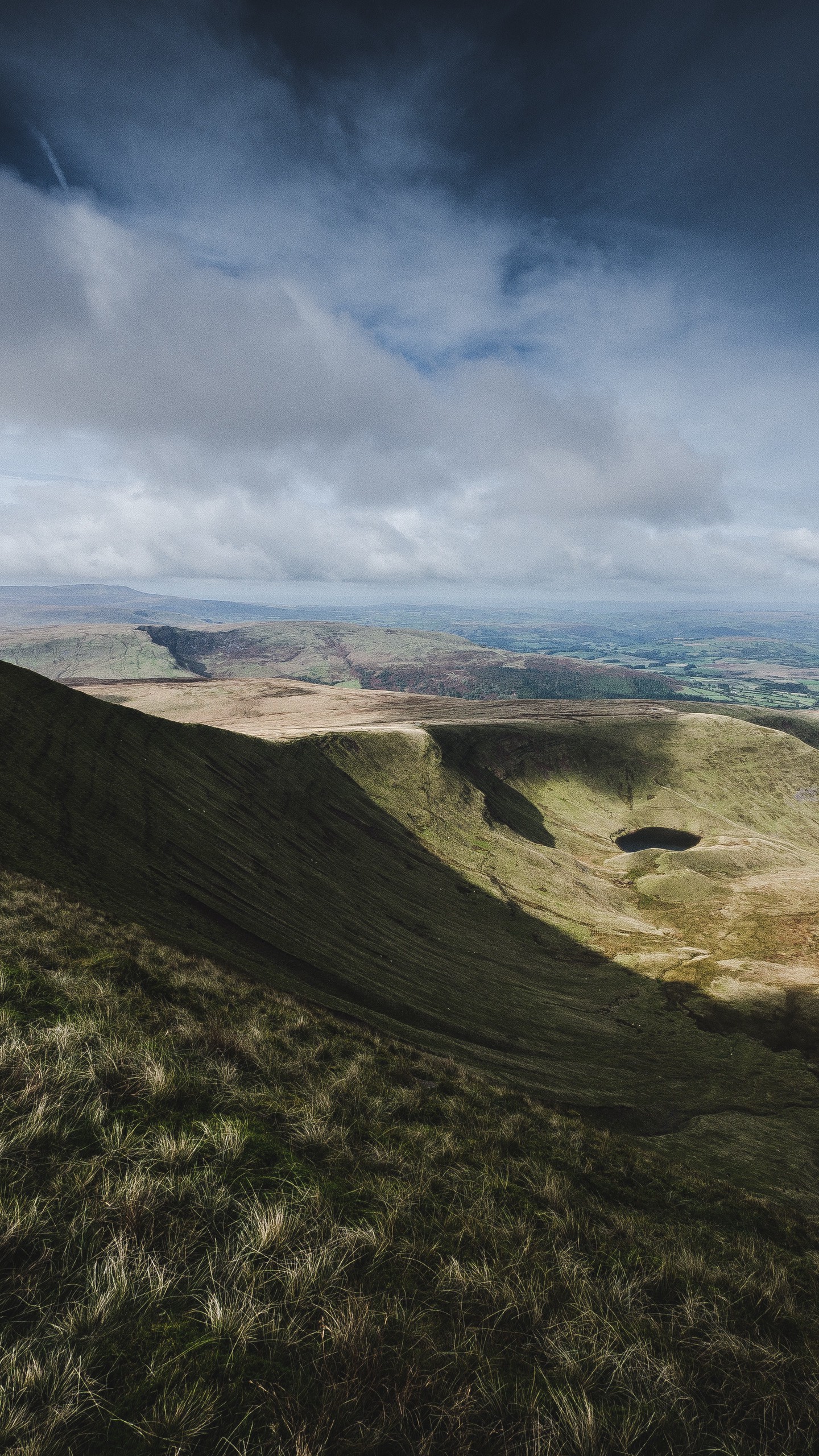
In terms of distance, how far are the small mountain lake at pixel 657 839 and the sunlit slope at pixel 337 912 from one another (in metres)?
77.1

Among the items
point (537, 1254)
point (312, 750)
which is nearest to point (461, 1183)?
point (537, 1254)

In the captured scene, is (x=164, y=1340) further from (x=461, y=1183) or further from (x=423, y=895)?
(x=423, y=895)

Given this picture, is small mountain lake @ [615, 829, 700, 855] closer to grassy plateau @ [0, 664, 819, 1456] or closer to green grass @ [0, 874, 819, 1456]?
grassy plateau @ [0, 664, 819, 1456]

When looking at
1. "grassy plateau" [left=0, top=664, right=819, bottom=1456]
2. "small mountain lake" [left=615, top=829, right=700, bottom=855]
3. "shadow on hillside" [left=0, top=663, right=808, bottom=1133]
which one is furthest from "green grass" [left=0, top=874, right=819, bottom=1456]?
"small mountain lake" [left=615, top=829, right=700, bottom=855]

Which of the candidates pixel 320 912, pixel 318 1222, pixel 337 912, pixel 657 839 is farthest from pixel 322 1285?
pixel 657 839

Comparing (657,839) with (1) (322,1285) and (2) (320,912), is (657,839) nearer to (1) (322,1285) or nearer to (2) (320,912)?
(2) (320,912)

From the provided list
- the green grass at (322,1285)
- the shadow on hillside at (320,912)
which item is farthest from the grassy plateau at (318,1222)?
the shadow on hillside at (320,912)

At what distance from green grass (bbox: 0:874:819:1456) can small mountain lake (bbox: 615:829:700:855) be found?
154m

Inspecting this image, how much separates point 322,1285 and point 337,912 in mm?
53799

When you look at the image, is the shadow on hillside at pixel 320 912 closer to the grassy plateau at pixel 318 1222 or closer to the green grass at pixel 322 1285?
the grassy plateau at pixel 318 1222

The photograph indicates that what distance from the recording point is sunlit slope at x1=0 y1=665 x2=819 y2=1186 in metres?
34.3

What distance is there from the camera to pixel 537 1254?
6738mm

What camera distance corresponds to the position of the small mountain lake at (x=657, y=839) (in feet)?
498

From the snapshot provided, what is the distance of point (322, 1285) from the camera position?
485cm
